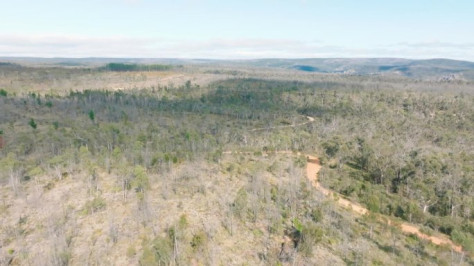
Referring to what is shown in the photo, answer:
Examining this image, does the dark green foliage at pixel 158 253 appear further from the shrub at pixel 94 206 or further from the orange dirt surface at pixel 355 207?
the orange dirt surface at pixel 355 207

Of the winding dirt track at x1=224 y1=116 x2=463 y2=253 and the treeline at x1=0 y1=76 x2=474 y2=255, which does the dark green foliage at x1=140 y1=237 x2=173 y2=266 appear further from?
the winding dirt track at x1=224 y1=116 x2=463 y2=253

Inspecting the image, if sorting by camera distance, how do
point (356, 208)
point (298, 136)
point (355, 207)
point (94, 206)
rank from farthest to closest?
point (298, 136)
point (355, 207)
point (356, 208)
point (94, 206)

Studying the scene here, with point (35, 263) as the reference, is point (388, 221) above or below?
below

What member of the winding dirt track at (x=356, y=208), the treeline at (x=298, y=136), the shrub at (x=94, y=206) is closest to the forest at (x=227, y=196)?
the shrub at (x=94, y=206)

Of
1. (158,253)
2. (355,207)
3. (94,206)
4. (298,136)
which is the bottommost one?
(355,207)

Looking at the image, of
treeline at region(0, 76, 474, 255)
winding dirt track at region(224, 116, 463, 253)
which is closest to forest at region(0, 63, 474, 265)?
treeline at region(0, 76, 474, 255)

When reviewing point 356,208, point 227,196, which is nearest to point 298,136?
point 356,208

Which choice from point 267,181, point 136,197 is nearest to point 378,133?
point 267,181

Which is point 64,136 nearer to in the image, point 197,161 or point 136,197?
point 197,161

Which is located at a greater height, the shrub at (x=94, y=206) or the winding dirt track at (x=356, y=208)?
the shrub at (x=94, y=206)

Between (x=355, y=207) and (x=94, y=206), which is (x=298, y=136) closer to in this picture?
(x=355, y=207)

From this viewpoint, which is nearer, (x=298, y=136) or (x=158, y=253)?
(x=158, y=253)
